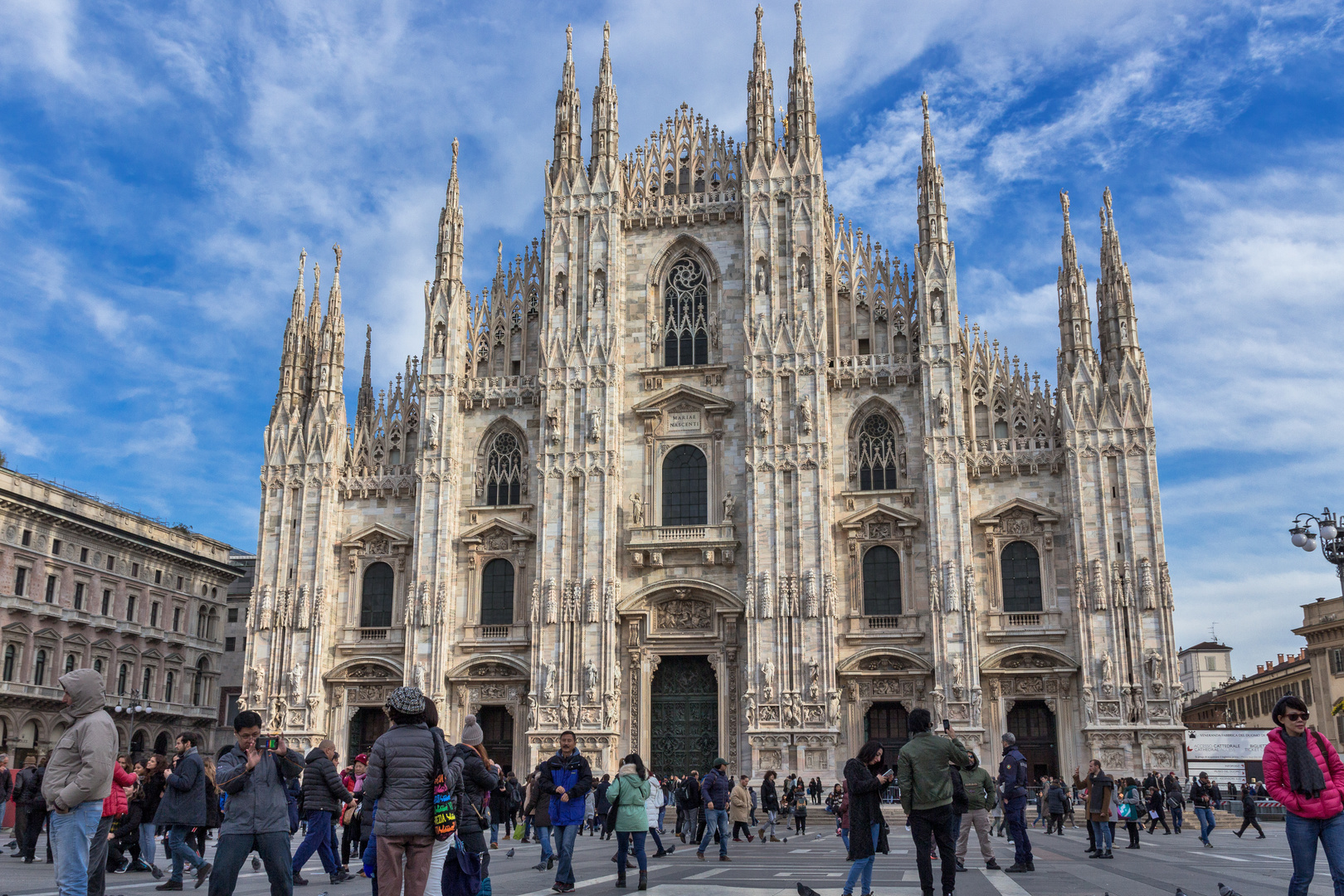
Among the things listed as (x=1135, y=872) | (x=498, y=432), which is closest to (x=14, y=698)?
(x=498, y=432)

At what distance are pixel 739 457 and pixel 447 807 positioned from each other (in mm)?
30850

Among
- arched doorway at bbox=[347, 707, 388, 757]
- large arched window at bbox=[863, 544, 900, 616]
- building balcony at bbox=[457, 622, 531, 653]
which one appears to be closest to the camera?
large arched window at bbox=[863, 544, 900, 616]

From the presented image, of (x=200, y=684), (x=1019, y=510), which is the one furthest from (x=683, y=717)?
(x=200, y=684)

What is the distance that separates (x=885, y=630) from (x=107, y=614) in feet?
110

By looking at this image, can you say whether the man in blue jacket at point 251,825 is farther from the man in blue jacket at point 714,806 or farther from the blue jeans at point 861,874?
the man in blue jacket at point 714,806

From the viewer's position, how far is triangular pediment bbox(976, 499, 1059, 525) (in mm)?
36375

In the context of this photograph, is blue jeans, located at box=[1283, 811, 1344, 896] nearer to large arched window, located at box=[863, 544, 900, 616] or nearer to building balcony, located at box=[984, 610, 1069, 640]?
building balcony, located at box=[984, 610, 1069, 640]

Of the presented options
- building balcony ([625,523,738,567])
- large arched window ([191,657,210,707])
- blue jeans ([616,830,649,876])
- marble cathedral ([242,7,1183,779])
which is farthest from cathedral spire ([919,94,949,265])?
large arched window ([191,657,210,707])

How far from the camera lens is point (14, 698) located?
44125mm

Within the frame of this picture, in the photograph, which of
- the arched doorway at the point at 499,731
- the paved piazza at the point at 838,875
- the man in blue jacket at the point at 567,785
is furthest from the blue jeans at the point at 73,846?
the arched doorway at the point at 499,731

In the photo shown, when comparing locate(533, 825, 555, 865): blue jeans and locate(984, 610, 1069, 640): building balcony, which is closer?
locate(533, 825, 555, 865): blue jeans

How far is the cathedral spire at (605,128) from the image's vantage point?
4144 cm

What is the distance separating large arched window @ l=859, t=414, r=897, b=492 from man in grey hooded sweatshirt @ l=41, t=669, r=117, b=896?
31.0 m

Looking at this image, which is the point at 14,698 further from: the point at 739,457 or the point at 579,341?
the point at 739,457
